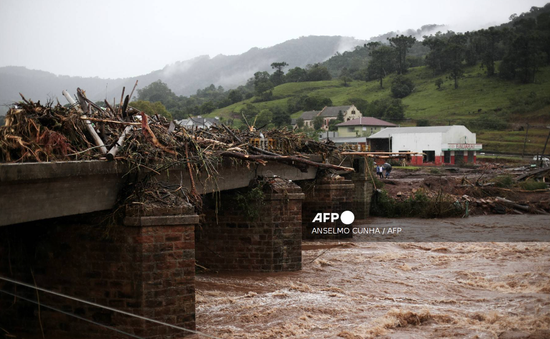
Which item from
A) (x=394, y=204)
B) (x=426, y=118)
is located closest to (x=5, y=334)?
(x=394, y=204)

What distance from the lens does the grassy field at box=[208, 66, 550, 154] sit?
7712 cm

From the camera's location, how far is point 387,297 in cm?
1395

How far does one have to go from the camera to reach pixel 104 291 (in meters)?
9.67

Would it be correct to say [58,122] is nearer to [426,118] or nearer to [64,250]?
[64,250]

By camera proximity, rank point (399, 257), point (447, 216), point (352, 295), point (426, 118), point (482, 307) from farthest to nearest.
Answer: point (426, 118)
point (447, 216)
point (399, 257)
point (352, 295)
point (482, 307)

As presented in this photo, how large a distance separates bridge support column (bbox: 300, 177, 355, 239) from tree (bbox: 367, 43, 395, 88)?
10352 cm

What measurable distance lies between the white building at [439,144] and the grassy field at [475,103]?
25.1 feet

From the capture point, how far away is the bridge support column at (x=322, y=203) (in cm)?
2425

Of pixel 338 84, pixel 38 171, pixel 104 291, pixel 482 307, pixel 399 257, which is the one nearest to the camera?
pixel 38 171

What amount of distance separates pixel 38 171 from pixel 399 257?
14.0 m

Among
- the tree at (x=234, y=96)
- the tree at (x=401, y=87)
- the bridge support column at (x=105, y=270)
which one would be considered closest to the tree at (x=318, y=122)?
the tree at (x=401, y=87)

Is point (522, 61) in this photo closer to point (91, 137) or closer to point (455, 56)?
point (455, 56)

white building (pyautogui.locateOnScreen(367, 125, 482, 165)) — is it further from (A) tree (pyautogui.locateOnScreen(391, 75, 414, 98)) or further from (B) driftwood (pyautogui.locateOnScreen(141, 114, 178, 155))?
(B) driftwood (pyautogui.locateOnScreen(141, 114, 178, 155))

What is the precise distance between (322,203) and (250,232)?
8.77 metres
